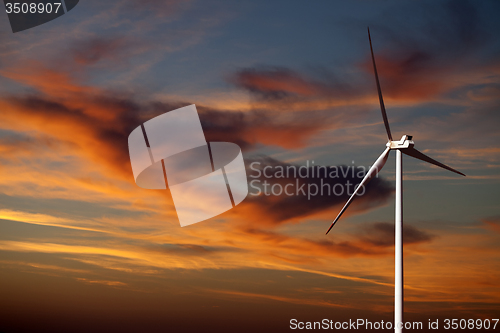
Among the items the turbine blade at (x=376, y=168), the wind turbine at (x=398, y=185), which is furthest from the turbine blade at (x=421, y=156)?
the turbine blade at (x=376, y=168)

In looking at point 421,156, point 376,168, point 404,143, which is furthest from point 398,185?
point 421,156

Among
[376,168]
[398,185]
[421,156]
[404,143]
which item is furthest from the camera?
[421,156]

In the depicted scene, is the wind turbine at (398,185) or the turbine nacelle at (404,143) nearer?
the wind turbine at (398,185)

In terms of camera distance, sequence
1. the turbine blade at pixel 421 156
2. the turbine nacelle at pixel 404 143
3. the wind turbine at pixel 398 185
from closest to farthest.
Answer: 1. the wind turbine at pixel 398 185
2. the turbine nacelle at pixel 404 143
3. the turbine blade at pixel 421 156

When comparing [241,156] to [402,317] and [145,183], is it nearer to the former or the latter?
[145,183]

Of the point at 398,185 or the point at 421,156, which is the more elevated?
the point at 421,156

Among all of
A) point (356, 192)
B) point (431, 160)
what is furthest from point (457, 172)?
point (356, 192)

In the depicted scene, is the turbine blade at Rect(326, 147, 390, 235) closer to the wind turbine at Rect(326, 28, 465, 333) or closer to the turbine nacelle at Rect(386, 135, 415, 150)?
the wind turbine at Rect(326, 28, 465, 333)

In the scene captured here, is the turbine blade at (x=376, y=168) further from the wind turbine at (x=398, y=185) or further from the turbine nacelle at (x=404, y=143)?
the turbine nacelle at (x=404, y=143)

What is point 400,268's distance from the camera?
196 ft

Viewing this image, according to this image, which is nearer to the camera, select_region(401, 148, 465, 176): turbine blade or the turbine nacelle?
the turbine nacelle

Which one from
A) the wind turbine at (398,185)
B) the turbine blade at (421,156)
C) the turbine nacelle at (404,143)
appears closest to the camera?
the wind turbine at (398,185)

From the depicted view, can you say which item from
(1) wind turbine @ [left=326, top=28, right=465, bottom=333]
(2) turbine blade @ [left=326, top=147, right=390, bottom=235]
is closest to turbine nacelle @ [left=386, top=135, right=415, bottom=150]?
(1) wind turbine @ [left=326, top=28, right=465, bottom=333]

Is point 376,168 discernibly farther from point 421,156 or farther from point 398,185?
point 421,156
